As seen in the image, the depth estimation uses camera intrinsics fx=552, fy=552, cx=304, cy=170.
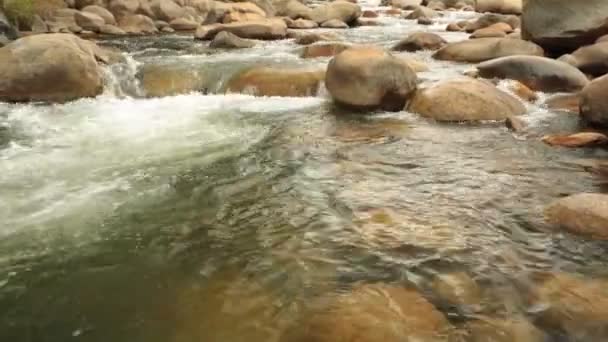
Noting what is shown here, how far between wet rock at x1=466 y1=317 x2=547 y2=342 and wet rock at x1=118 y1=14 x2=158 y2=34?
707 inches

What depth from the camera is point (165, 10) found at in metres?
21.4

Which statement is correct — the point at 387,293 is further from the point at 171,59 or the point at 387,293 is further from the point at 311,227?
the point at 171,59

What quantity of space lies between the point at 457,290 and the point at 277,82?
6777mm

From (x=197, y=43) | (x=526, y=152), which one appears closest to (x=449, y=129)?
(x=526, y=152)

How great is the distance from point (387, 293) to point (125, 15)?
19.0 m

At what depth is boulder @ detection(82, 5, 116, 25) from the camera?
19.4 m

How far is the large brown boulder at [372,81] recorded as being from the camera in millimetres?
8094

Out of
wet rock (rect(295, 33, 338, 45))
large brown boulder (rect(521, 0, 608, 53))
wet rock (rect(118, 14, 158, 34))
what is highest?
large brown boulder (rect(521, 0, 608, 53))

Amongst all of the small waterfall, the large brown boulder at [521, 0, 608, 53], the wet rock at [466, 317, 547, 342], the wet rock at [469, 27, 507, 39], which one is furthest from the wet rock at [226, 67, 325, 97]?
the wet rock at [469, 27, 507, 39]

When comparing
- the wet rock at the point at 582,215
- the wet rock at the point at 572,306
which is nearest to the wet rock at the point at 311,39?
the wet rock at the point at 582,215

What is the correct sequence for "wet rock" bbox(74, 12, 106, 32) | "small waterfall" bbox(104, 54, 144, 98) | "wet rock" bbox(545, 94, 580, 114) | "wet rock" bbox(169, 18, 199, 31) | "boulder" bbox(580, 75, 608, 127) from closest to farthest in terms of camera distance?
"boulder" bbox(580, 75, 608, 127) < "wet rock" bbox(545, 94, 580, 114) < "small waterfall" bbox(104, 54, 144, 98) < "wet rock" bbox(74, 12, 106, 32) < "wet rock" bbox(169, 18, 199, 31)

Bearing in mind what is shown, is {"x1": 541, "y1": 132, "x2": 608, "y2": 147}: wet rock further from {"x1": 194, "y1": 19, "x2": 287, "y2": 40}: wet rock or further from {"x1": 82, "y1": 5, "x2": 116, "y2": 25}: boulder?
{"x1": 82, "y1": 5, "x2": 116, "y2": 25}: boulder

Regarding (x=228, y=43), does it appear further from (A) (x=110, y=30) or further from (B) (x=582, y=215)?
(B) (x=582, y=215)

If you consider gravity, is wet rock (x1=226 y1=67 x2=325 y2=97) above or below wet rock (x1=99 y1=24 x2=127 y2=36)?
above
